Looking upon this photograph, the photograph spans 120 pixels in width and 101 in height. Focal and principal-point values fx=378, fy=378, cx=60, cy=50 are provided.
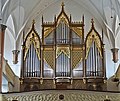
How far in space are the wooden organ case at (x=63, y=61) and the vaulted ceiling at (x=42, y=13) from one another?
1.92m

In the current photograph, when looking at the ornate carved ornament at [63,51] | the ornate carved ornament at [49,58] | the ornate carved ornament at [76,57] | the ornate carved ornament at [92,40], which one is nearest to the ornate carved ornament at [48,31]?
the ornate carved ornament at [49,58]

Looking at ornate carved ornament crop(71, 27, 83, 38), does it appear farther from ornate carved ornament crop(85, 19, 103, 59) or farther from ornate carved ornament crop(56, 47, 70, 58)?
ornate carved ornament crop(56, 47, 70, 58)

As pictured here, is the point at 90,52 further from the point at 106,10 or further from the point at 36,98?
the point at 36,98

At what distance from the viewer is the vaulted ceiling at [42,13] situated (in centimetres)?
2416

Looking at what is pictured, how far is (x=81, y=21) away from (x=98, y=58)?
11.6 feet

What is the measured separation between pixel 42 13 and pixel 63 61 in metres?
5.13

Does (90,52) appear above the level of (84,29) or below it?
below

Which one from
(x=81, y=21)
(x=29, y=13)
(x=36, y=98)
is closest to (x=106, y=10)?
(x=81, y=21)

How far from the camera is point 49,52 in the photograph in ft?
74.4

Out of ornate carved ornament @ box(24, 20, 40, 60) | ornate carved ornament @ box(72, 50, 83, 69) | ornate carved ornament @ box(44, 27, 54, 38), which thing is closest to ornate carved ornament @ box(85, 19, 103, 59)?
ornate carved ornament @ box(72, 50, 83, 69)

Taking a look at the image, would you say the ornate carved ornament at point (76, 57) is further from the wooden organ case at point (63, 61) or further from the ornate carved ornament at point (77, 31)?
the ornate carved ornament at point (77, 31)

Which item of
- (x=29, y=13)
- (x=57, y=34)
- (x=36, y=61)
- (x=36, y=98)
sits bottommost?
(x=36, y=98)

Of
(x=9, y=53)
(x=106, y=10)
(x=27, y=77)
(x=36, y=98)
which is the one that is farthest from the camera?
(x=9, y=53)

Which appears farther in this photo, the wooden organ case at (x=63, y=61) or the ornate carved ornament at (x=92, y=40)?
the ornate carved ornament at (x=92, y=40)
